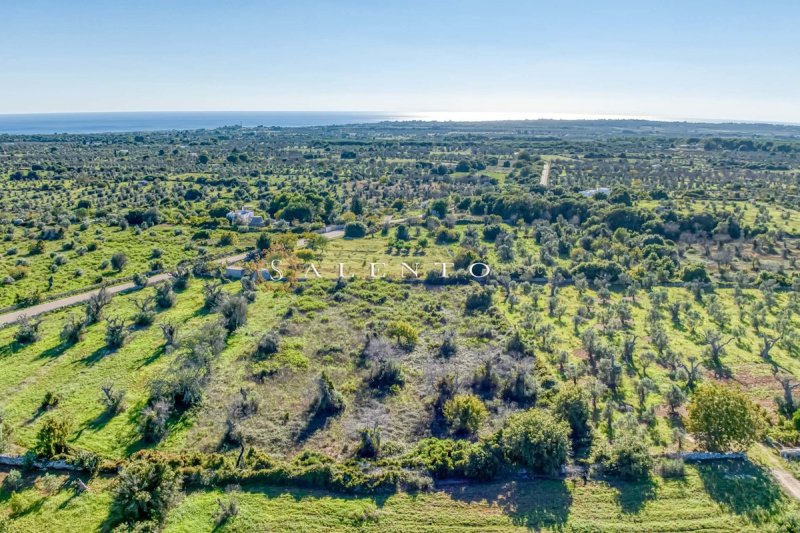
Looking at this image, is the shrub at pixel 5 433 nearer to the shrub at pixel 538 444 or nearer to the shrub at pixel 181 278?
the shrub at pixel 181 278

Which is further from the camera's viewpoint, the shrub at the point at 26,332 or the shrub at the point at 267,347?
the shrub at the point at 26,332

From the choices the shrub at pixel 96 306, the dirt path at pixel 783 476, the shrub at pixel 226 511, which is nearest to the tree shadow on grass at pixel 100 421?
the shrub at pixel 226 511

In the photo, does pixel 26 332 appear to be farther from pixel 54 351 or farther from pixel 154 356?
pixel 154 356

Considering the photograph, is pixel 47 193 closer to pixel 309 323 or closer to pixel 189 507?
pixel 309 323

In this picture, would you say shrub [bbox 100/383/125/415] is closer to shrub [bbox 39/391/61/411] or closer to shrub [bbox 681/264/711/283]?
shrub [bbox 39/391/61/411]

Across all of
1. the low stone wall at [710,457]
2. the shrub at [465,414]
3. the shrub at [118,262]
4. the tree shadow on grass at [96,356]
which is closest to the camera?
the low stone wall at [710,457]

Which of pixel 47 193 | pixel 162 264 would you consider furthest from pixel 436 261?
pixel 47 193

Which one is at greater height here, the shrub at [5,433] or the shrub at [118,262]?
the shrub at [118,262]

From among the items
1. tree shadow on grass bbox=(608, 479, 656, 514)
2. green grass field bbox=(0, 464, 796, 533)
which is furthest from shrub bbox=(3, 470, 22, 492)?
tree shadow on grass bbox=(608, 479, 656, 514)
